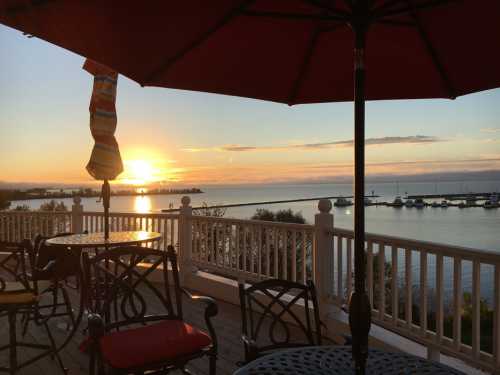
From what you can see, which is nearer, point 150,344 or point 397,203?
point 150,344

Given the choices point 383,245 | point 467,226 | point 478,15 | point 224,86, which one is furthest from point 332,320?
point 467,226

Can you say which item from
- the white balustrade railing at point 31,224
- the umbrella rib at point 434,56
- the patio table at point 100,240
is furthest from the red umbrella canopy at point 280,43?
the white balustrade railing at point 31,224

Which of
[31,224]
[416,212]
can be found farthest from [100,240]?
[416,212]

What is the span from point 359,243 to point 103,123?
3.30 metres

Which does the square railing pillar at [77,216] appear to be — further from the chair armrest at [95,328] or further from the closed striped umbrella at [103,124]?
the chair armrest at [95,328]

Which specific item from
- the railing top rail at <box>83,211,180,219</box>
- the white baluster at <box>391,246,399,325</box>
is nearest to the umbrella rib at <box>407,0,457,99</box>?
the white baluster at <box>391,246,399,325</box>

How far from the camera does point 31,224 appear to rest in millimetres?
8742

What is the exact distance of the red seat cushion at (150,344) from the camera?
237cm

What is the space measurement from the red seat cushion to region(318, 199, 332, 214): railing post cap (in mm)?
2010

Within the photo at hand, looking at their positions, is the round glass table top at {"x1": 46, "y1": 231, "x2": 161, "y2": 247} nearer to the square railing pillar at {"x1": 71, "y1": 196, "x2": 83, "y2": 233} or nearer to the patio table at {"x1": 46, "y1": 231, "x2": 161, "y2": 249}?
the patio table at {"x1": 46, "y1": 231, "x2": 161, "y2": 249}

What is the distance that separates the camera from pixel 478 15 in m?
2.25

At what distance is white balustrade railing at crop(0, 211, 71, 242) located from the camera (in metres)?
8.25

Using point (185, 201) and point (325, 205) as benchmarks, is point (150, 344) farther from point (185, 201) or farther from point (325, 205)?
point (185, 201)

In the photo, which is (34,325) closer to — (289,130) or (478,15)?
(478,15)
